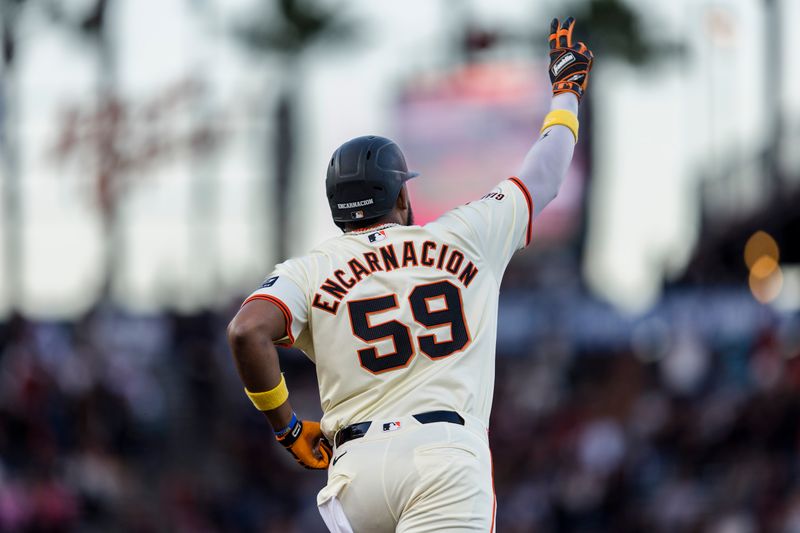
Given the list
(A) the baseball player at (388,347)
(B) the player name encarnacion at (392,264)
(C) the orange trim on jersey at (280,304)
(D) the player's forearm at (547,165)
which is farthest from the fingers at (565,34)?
(C) the orange trim on jersey at (280,304)

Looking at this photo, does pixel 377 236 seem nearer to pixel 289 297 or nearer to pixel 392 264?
pixel 392 264

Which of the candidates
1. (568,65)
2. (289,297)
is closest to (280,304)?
(289,297)

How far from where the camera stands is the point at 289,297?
5152 mm

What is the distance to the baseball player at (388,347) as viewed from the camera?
16.3 feet

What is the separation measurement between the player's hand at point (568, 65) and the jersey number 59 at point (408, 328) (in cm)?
158

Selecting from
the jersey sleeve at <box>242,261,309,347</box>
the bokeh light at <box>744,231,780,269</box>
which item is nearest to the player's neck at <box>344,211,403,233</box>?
the jersey sleeve at <box>242,261,309,347</box>

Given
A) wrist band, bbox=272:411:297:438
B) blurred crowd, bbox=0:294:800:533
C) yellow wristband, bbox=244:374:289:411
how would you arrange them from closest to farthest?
yellow wristband, bbox=244:374:289:411 < wrist band, bbox=272:411:297:438 < blurred crowd, bbox=0:294:800:533

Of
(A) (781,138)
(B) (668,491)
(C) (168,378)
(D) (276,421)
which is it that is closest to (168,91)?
(C) (168,378)

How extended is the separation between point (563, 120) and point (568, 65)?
466 mm

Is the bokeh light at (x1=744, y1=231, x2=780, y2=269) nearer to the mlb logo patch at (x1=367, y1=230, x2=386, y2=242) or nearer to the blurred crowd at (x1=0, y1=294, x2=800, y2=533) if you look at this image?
the blurred crowd at (x1=0, y1=294, x2=800, y2=533)

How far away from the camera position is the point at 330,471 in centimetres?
521

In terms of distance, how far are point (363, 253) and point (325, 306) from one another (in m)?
0.28

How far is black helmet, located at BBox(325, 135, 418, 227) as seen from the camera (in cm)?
543

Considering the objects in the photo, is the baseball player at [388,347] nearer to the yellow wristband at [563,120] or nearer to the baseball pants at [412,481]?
the baseball pants at [412,481]
